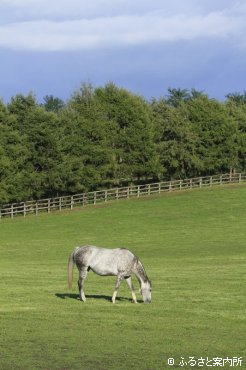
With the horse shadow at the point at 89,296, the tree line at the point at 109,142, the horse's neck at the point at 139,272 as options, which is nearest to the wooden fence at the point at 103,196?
the tree line at the point at 109,142

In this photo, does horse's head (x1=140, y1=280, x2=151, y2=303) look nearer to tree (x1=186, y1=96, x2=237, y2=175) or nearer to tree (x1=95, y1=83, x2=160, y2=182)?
tree (x1=95, y1=83, x2=160, y2=182)

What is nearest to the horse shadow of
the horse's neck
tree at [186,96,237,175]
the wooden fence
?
the horse's neck

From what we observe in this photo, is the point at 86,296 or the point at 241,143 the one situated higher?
the point at 241,143

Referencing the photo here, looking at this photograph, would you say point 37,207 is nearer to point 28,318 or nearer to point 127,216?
point 127,216

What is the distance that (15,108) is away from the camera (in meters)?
68.4

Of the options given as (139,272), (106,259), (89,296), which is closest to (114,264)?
(106,259)

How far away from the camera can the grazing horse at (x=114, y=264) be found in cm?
1970

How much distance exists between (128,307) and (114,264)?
134 centimetres

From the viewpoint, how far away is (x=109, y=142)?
7669 cm

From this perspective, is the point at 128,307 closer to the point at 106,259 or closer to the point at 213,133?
the point at 106,259

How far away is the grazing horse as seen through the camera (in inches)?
776

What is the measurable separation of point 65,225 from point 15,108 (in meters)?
17.0

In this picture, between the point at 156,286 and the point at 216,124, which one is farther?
the point at 216,124

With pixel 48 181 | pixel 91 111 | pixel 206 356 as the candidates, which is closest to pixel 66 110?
pixel 91 111
